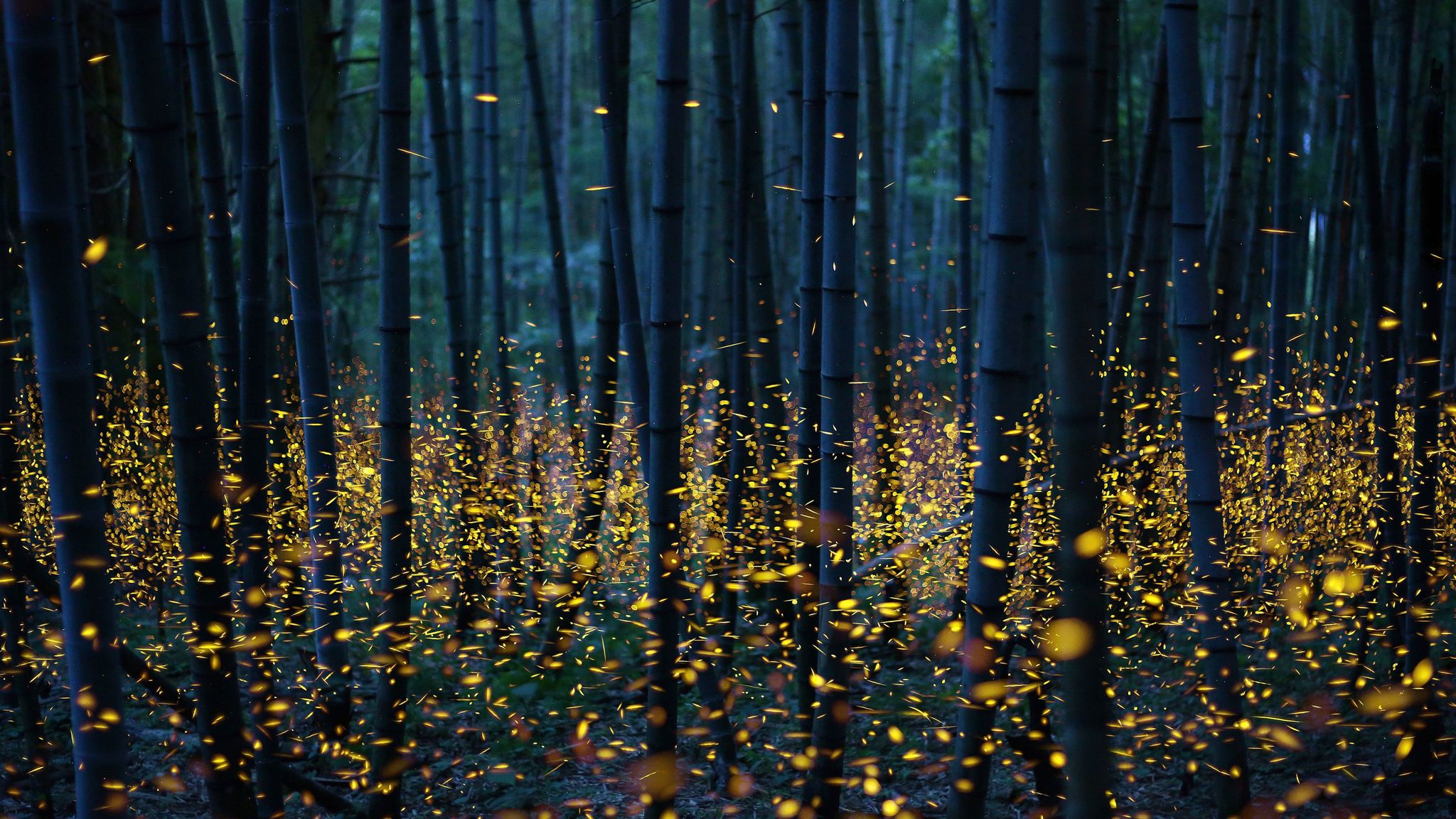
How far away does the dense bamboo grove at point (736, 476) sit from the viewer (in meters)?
2.08

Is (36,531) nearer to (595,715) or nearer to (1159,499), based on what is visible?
(595,715)

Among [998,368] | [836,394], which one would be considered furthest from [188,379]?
[998,368]

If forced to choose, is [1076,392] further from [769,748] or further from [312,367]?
[769,748]

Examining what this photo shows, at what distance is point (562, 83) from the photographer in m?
14.7

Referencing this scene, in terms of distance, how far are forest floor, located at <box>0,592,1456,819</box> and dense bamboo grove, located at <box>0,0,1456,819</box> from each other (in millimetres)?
22

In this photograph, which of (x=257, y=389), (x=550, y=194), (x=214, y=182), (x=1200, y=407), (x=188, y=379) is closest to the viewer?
(x=188, y=379)

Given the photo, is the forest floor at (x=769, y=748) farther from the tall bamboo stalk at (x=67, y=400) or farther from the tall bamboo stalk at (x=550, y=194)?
the tall bamboo stalk at (x=67, y=400)

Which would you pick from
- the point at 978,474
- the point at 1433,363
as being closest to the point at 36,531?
the point at 978,474

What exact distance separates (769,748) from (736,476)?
4.10 ft

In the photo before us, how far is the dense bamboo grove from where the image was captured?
2084 millimetres

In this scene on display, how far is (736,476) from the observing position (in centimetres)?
498

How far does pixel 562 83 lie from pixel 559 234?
382 inches

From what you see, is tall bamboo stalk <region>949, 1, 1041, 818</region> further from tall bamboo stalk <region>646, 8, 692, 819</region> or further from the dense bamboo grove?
tall bamboo stalk <region>646, 8, 692, 819</region>

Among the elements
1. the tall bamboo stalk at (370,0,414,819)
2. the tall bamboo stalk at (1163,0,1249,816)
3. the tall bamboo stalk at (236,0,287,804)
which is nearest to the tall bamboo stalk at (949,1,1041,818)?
the tall bamboo stalk at (1163,0,1249,816)
